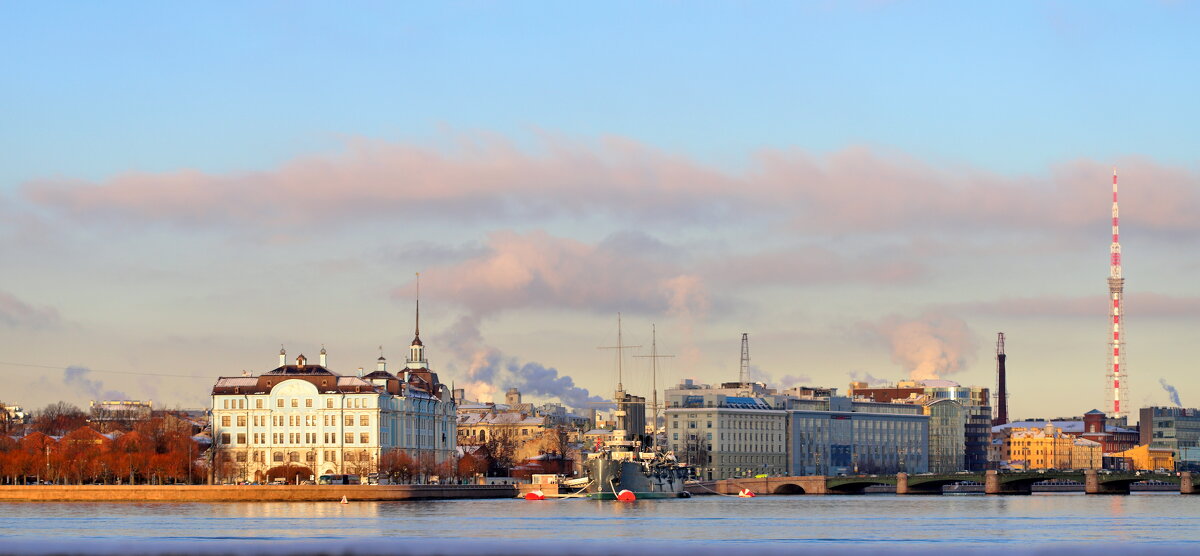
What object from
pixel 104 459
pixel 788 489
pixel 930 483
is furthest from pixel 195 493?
pixel 930 483

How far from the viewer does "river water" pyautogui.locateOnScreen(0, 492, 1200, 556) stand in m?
66.2

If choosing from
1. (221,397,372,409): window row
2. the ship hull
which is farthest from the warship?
(221,397,372,409): window row

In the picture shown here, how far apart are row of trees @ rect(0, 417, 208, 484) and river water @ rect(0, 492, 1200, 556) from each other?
53.8 feet

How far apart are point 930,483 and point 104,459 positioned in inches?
2882

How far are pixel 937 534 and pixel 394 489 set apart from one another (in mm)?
60151

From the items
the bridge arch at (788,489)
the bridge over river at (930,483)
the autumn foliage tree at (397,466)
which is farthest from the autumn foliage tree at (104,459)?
the bridge arch at (788,489)

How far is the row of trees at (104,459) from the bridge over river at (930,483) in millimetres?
48922

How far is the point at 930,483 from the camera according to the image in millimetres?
174125

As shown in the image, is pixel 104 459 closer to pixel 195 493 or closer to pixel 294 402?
pixel 195 493

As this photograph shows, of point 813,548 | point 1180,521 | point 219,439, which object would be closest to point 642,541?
point 813,548

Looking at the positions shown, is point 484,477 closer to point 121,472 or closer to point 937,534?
point 121,472

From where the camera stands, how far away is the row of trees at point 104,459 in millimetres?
141625

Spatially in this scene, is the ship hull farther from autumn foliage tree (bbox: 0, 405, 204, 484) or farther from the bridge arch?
autumn foliage tree (bbox: 0, 405, 204, 484)

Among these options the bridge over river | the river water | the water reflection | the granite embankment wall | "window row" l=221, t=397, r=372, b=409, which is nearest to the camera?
the river water
